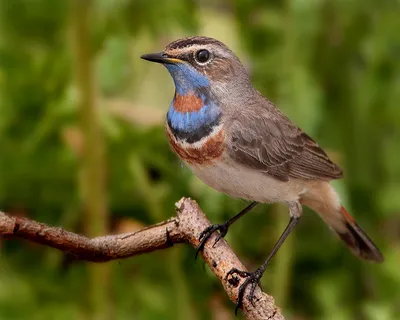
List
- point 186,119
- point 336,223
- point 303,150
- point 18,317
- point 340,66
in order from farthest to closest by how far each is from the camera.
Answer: point 340,66 → point 18,317 → point 336,223 → point 303,150 → point 186,119

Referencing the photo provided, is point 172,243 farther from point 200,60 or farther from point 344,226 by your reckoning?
point 344,226

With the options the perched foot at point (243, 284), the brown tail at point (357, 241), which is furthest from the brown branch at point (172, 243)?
the brown tail at point (357, 241)

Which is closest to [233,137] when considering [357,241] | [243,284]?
[243,284]

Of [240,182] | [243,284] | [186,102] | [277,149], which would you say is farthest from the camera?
[277,149]

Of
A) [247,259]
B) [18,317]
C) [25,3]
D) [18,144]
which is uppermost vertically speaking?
[25,3]

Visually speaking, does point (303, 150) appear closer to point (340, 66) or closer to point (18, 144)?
point (18, 144)

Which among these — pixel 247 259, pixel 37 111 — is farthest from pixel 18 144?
pixel 247 259

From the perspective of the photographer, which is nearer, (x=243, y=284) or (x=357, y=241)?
(x=243, y=284)

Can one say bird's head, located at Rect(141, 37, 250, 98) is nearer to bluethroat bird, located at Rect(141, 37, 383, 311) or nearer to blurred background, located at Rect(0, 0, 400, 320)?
bluethroat bird, located at Rect(141, 37, 383, 311)

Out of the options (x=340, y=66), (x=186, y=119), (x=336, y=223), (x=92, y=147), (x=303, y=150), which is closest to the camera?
(x=186, y=119)
